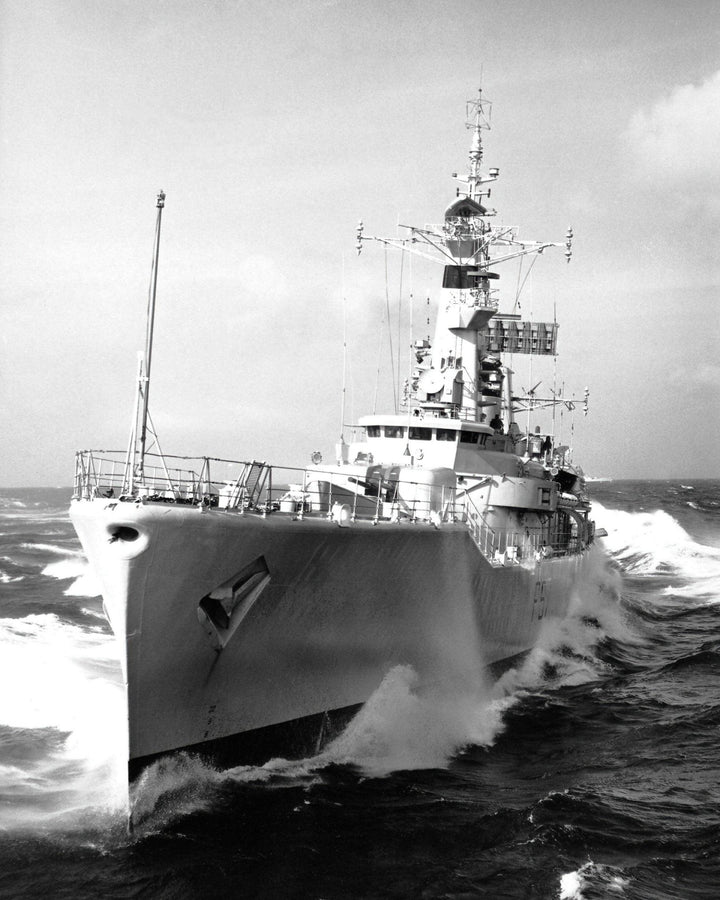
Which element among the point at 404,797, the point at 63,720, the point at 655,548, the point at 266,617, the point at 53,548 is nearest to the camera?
the point at 266,617

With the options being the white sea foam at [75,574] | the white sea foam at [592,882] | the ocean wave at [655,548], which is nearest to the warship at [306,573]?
the white sea foam at [592,882]

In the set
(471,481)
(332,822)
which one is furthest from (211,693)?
(471,481)

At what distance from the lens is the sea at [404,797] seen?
10.1 metres

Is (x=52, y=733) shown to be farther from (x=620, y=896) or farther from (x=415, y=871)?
(x=620, y=896)

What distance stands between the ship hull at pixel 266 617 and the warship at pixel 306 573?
0.07 ft

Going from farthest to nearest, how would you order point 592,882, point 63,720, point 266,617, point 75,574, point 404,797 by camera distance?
point 75,574 < point 63,720 < point 404,797 < point 266,617 < point 592,882

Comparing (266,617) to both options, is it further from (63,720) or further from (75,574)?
(75,574)

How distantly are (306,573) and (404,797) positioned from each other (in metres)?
3.29

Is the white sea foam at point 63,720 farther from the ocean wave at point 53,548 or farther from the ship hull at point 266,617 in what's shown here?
the ocean wave at point 53,548

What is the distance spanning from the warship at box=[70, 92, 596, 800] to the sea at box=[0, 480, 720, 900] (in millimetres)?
629

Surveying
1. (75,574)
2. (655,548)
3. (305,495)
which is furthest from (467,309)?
(655,548)

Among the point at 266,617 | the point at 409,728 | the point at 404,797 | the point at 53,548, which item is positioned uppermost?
the point at 266,617

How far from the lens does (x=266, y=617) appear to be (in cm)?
1225

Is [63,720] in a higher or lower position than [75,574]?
lower
